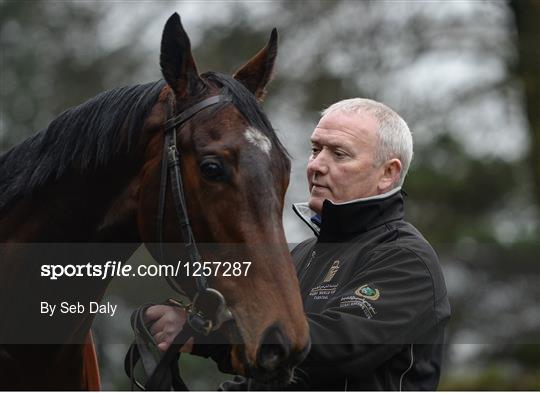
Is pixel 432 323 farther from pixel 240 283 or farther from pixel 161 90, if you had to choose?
pixel 161 90

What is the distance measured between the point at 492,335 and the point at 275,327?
10528 millimetres

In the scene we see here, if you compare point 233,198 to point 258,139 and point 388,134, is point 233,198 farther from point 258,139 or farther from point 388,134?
point 388,134

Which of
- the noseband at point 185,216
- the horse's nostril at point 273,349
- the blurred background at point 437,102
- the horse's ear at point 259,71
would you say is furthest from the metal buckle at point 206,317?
the blurred background at point 437,102

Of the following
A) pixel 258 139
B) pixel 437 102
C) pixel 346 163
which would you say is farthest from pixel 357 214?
pixel 437 102

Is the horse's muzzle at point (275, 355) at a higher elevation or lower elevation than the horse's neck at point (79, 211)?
lower

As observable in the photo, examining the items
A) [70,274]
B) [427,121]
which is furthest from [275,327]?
[427,121]

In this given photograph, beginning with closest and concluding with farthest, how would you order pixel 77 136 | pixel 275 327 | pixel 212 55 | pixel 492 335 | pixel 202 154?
pixel 275 327
pixel 202 154
pixel 77 136
pixel 492 335
pixel 212 55

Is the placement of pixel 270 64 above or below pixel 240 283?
above

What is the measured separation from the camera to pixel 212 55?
13875mm

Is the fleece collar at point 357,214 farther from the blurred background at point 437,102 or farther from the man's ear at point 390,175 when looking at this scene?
the blurred background at point 437,102

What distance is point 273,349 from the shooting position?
2750mm

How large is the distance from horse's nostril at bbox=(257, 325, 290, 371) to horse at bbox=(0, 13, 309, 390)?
102 millimetres

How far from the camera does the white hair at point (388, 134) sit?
364cm

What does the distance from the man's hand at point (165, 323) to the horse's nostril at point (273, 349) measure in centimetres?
51
